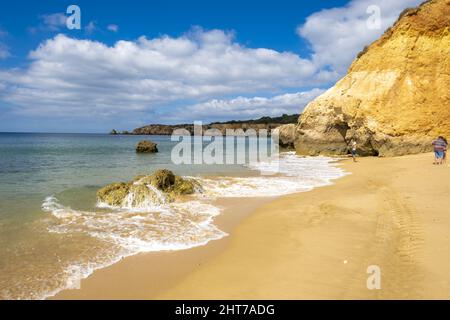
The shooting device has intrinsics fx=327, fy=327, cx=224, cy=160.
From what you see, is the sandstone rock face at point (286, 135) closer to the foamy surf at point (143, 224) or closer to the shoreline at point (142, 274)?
the foamy surf at point (143, 224)

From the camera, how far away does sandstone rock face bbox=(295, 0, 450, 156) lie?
22.1 m

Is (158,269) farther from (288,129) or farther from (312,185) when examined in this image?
(288,129)

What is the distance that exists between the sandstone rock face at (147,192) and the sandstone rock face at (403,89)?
56.8 feet

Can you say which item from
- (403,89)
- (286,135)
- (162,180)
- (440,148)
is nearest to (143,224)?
(162,180)

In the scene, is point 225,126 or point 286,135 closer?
point 286,135

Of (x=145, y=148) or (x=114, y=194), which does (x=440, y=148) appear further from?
(x=145, y=148)

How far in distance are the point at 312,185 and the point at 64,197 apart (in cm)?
930

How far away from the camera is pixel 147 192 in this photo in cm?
1038

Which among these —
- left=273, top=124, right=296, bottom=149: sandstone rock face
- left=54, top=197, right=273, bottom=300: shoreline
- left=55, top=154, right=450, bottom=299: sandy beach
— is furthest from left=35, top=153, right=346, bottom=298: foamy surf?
left=273, top=124, right=296, bottom=149: sandstone rock face

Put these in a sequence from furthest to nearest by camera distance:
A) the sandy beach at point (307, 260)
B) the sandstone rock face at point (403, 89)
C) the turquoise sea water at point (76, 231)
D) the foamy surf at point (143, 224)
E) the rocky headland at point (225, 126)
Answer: the rocky headland at point (225, 126) → the sandstone rock face at point (403, 89) → the foamy surf at point (143, 224) → the turquoise sea water at point (76, 231) → the sandy beach at point (307, 260)

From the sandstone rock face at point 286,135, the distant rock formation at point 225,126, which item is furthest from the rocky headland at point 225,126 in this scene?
the sandstone rock face at point 286,135

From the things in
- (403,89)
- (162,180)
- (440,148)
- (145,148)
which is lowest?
(162,180)

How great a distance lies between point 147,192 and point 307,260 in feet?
21.0

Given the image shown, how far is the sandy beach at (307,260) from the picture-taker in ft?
13.9
